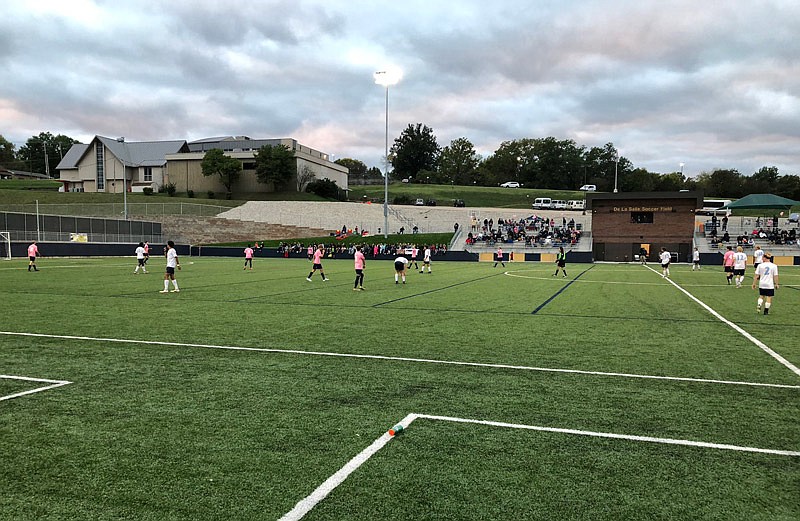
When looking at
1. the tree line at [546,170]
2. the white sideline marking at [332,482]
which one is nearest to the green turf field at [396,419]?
the white sideline marking at [332,482]

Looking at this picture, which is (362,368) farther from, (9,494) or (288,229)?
(288,229)

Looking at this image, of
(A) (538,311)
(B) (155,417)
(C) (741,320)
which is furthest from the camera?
(A) (538,311)

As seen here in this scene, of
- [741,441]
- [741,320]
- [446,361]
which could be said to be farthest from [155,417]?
[741,320]

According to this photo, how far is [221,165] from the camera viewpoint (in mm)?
89938

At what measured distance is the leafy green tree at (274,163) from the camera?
298 feet

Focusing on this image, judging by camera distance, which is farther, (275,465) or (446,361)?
(446,361)

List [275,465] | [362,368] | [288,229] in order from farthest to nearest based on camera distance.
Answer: [288,229] < [362,368] < [275,465]

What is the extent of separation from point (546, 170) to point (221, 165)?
85.9 m

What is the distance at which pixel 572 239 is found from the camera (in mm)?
55344

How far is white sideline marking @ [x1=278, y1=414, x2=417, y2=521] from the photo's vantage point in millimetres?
3947

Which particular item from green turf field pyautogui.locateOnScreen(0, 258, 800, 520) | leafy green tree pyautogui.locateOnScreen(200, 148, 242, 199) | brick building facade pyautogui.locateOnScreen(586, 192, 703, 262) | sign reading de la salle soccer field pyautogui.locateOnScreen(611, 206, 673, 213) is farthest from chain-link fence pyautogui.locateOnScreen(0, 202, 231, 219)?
green turf field pyautogui.locateOnScreen(0, 258, 800, 520)

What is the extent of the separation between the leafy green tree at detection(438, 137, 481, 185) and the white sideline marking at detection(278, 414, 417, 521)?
490ft

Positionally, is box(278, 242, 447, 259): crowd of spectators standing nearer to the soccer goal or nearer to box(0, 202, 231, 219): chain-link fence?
box(0, 202, 231, 219): chain-link fence

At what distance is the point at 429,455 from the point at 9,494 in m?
3.39
